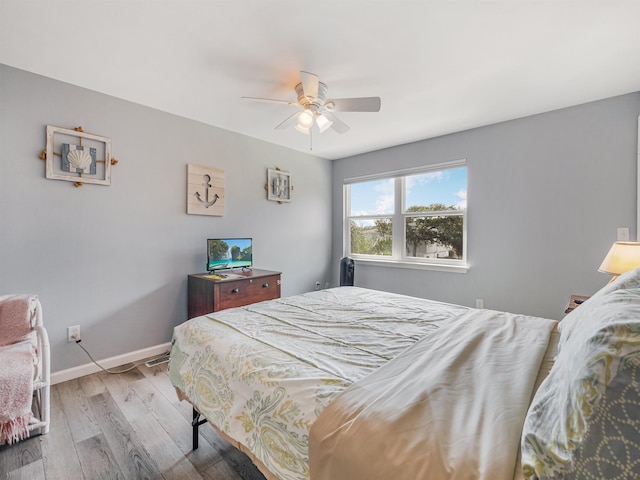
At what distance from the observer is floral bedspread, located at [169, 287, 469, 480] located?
93 centimetres

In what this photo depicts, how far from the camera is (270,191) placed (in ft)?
12.3

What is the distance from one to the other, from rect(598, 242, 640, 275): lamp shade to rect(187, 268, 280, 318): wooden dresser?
2760 mm

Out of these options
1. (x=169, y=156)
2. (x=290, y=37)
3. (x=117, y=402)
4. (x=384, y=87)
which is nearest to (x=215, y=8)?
(x=290, y=37)

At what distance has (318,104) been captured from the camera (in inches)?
86.2

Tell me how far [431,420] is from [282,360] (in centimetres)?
59

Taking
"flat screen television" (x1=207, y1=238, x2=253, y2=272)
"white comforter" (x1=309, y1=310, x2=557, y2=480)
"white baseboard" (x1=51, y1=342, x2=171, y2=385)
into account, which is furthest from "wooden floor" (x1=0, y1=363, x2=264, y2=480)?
"flat screen television" (x1=207, y1=238, x2=253, y2=272)

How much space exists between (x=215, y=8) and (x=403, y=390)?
2053 mm

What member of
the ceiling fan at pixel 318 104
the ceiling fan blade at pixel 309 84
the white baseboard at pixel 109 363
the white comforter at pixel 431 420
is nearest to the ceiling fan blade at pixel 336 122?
the ceiling fan at pixel 318 104

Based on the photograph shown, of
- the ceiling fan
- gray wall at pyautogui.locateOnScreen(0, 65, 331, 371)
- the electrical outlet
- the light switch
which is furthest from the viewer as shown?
the light switch

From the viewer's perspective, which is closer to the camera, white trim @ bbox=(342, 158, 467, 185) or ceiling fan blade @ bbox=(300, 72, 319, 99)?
ceiling fan blade @ bbox=(300, 72, 319, 99)

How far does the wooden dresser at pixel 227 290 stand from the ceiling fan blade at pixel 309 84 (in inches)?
69.3

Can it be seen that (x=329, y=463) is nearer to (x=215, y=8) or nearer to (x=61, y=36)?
(x=215, y=8)

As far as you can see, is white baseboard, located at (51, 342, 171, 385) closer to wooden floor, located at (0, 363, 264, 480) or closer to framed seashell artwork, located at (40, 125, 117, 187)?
wooden floor, located at (0, 363, 264, 480)

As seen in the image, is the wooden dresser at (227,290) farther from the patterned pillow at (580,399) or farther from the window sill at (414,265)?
the patterned pillow at (580,399)
